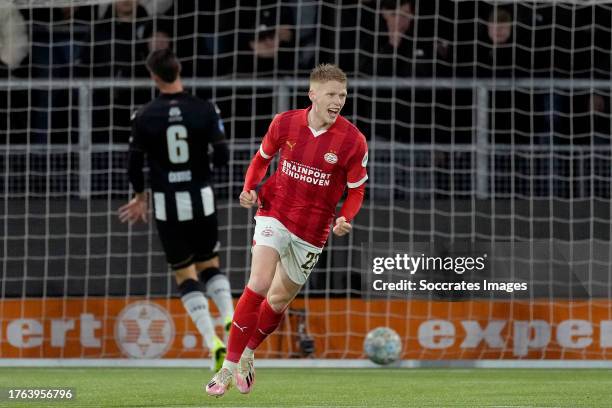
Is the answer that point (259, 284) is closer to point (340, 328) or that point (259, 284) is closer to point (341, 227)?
point (341, 227)

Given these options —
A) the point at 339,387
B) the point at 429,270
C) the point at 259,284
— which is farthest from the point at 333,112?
the point at 429,270

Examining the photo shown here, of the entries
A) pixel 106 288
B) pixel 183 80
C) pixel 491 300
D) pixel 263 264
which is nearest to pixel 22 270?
pixel 106 288

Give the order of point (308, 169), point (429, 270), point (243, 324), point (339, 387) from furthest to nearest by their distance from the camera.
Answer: point (429, 270)
point (339, 387)
point (308, 169)
point (243, 324)

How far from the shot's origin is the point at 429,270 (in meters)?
11.3

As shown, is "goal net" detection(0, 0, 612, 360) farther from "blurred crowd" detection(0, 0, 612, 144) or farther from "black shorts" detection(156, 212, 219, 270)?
"black shorts" detection(156, 212, 219, 270)

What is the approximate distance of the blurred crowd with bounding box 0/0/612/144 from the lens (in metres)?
11.9

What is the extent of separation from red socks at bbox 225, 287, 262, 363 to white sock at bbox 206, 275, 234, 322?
200 centimetres

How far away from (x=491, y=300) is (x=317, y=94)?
4.68m

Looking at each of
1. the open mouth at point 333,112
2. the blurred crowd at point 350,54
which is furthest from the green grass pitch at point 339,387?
the blurred crowd at point 350,54

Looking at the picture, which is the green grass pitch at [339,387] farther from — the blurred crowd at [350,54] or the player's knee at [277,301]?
the blurred crowd at [350,54]

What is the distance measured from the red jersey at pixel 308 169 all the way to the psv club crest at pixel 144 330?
435 centimetres

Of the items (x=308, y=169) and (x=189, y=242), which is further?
(x=189, y=242)

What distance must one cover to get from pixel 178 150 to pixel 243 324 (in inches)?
105

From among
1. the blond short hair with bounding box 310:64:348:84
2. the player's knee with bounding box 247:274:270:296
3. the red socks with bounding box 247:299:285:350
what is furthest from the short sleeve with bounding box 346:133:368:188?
the red socks with bounding box 247:299:285:350
